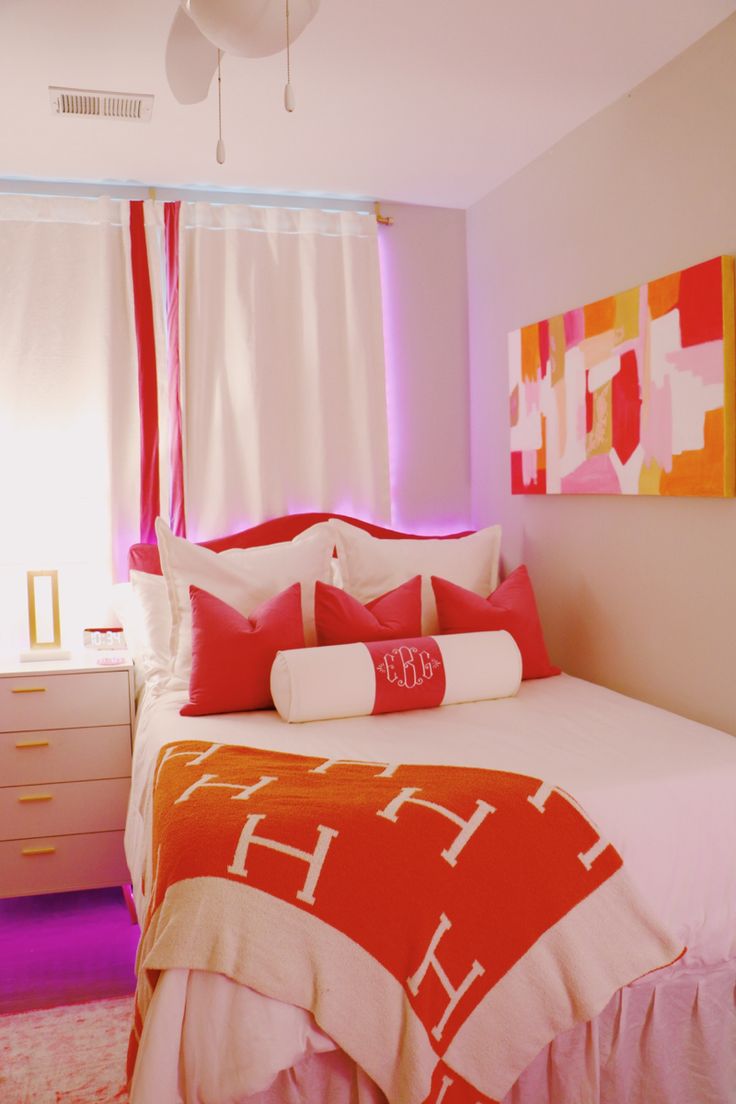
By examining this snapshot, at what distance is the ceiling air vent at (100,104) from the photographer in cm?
264

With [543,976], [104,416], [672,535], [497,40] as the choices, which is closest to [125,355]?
[104,416]

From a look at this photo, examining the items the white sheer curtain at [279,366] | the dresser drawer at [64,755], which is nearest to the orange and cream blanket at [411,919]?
the dresser drawer at [64,755]

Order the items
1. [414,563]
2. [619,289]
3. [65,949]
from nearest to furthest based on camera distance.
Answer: [65,949], [619,289], [414,563]

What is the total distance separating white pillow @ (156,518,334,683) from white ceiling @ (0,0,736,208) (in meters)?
1.25

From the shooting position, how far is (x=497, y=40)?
7.91ft

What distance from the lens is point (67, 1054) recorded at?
224 centimetres

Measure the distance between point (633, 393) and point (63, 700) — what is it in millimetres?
1978

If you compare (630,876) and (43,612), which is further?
(43,612)

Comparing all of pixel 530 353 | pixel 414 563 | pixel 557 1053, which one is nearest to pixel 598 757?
pixel 557 1053

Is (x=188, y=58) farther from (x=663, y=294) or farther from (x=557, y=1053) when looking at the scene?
(x=557, y=1053)

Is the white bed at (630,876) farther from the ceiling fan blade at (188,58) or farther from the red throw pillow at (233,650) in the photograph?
the ceiling fan blade at (188,58)

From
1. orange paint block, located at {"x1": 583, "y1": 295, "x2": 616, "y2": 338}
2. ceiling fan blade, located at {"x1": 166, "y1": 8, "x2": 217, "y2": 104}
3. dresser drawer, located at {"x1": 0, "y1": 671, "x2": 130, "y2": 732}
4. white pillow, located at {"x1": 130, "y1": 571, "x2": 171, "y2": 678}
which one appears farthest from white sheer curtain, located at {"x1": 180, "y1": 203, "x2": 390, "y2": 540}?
ceiling fan blade, located at {"x1": 166, "y1": 8, "x2": 217, "y2": 104}

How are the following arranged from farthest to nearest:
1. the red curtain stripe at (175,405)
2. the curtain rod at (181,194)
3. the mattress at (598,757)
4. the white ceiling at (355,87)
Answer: the red curtain stripe at (175,405) < the curtain rod at (181,194) < the white ceiling at (355,87) < the mattress at (598,757)

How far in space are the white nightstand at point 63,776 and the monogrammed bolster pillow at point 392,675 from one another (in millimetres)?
703
